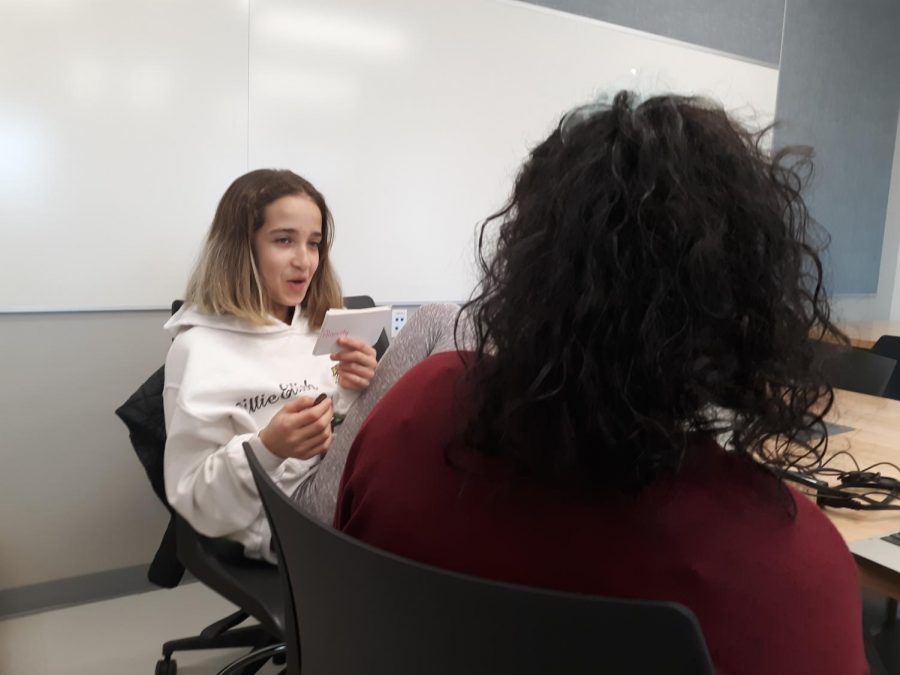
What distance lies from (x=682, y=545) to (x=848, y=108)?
13.0 ft

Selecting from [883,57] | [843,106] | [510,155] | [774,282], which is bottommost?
[774,282]

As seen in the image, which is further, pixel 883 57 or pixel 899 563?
pixel 883 57

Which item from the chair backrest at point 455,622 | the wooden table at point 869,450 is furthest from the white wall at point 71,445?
the wooden table at point 869,450

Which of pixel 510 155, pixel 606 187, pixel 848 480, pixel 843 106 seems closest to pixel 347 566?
pixel 606 187

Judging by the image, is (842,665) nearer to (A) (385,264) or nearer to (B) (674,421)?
(B) (674,421)

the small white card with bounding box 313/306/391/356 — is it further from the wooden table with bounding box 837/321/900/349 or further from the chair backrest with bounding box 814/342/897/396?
the wooden table with bounding box 837/321/900/349

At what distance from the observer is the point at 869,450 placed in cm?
142

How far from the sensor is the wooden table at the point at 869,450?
2.88 feet

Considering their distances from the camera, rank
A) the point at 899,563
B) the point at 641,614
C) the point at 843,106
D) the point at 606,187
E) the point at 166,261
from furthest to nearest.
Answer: the point at 843,106, the point at 166,261, the point at 899,563, the point at 606,187, the point at 641,614

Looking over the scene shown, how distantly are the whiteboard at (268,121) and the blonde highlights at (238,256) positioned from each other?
1.86 ft

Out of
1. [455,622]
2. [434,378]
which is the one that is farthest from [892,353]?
[455,622]

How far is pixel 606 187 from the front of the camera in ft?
1.68

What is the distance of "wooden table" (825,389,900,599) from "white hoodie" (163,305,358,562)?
812 mm

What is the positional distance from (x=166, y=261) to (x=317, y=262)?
791 millimetres
